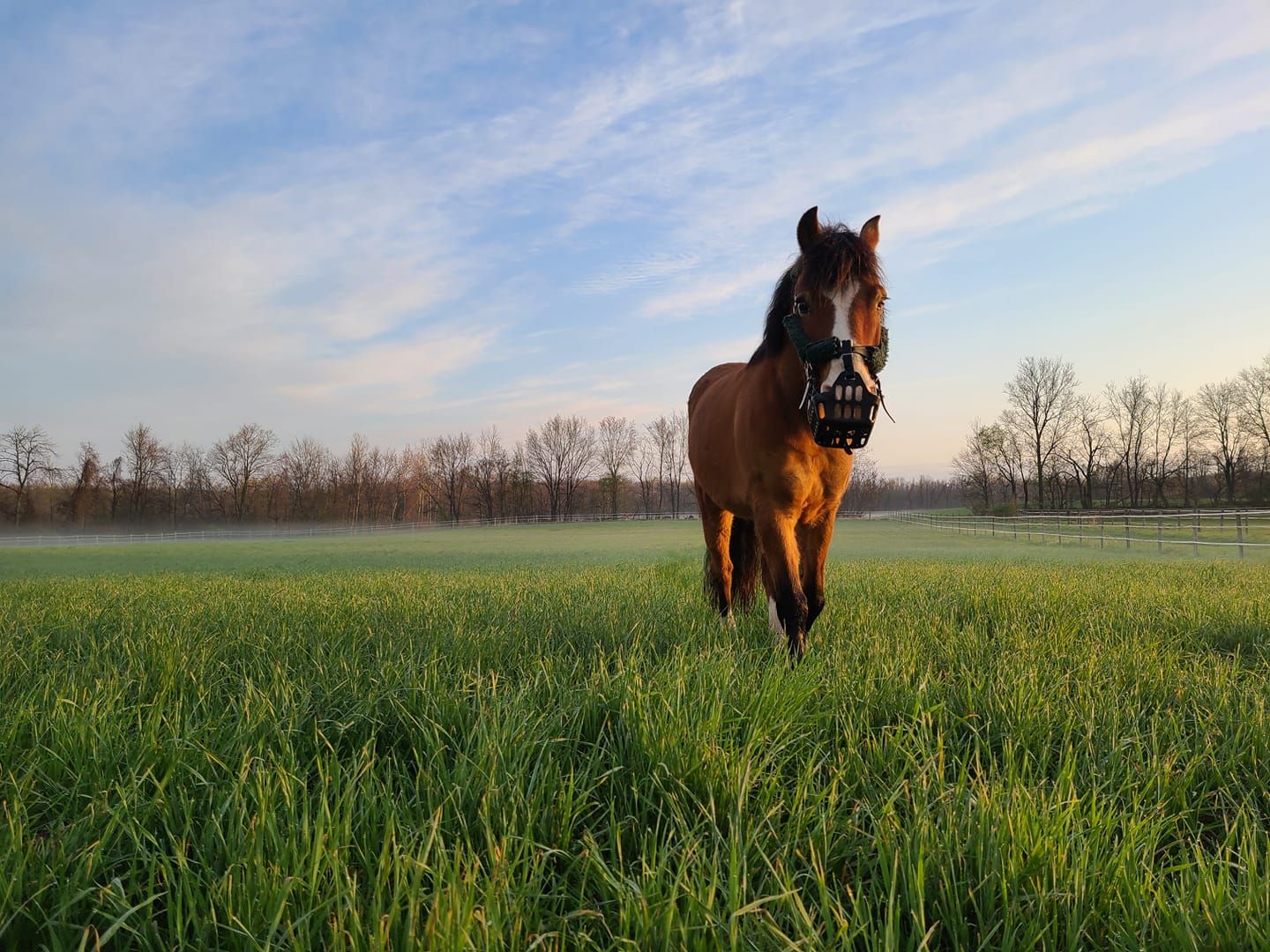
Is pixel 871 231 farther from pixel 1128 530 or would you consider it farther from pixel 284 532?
pixel 284 532

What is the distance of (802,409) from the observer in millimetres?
3883

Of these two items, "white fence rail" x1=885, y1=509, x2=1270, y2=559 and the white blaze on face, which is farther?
"white fence rail" x1=885, y1=509, x2=1270, y2=559

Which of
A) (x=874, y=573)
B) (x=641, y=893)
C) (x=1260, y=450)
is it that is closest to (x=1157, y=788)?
(x=641, y=893)

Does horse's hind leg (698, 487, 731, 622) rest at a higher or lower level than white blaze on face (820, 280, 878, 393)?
lower

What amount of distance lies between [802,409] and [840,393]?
561mm

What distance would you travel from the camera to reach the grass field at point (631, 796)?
1350 mm

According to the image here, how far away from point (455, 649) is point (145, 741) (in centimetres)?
168

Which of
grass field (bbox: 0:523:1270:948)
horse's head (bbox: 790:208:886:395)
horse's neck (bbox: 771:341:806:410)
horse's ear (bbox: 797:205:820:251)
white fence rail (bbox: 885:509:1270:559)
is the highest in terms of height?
horse's ear (bbox: 797:205:820:251)

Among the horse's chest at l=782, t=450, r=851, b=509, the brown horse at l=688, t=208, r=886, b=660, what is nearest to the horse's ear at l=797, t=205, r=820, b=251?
the brown horse at l=688, t=208, r=886, b=660

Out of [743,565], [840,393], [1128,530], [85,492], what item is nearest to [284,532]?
[85,492]

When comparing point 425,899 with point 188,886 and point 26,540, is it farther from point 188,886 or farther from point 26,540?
point 26,540

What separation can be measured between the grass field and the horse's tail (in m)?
1.80

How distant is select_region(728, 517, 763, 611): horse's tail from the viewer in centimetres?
578

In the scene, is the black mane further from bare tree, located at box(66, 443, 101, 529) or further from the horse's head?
bare tree, located at box(66, 443, 101, 529)
